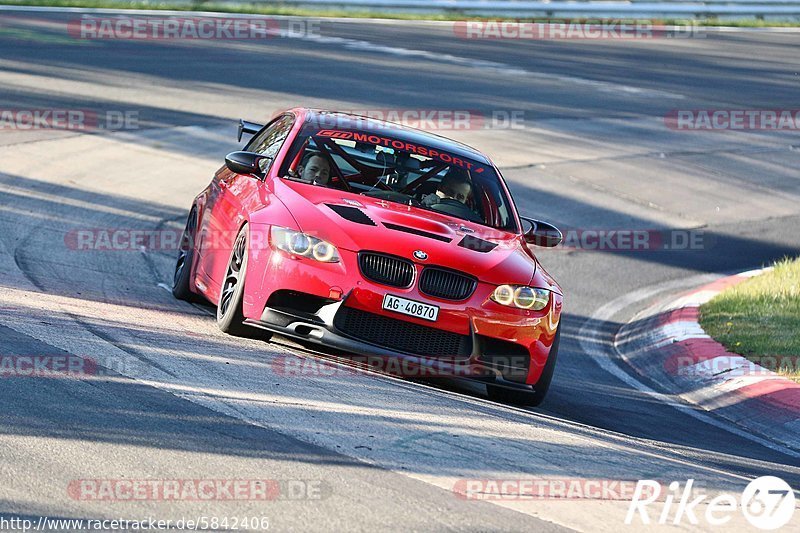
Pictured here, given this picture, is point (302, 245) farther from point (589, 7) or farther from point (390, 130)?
point (589, 7)

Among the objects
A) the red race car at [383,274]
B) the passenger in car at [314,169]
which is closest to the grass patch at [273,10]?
the passenger in car at [314,169]

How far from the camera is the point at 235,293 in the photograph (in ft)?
26.6

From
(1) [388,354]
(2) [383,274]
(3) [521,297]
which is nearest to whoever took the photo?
(1) [388,354]

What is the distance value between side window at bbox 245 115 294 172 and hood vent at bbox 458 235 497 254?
1753mm

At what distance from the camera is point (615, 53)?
3020 centimetres

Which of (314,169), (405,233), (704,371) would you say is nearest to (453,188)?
(314,169)

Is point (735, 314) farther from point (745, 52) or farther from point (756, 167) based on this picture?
point (745, 52)

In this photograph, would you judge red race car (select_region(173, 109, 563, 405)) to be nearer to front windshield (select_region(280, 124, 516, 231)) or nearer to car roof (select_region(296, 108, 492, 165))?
front windshield (select_region(280, 124, 516, 231))

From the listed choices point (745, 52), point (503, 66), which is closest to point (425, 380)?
point (503, 66)

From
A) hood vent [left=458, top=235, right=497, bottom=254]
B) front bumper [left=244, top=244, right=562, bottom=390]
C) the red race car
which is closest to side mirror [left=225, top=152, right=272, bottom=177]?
the red race car

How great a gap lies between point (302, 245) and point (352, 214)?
52 cm

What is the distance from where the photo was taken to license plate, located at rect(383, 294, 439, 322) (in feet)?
25.0

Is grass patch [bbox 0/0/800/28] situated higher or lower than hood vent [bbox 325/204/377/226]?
higher

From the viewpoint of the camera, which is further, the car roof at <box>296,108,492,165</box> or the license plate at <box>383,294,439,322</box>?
the car roof at <box>296,108,492,165</box>
